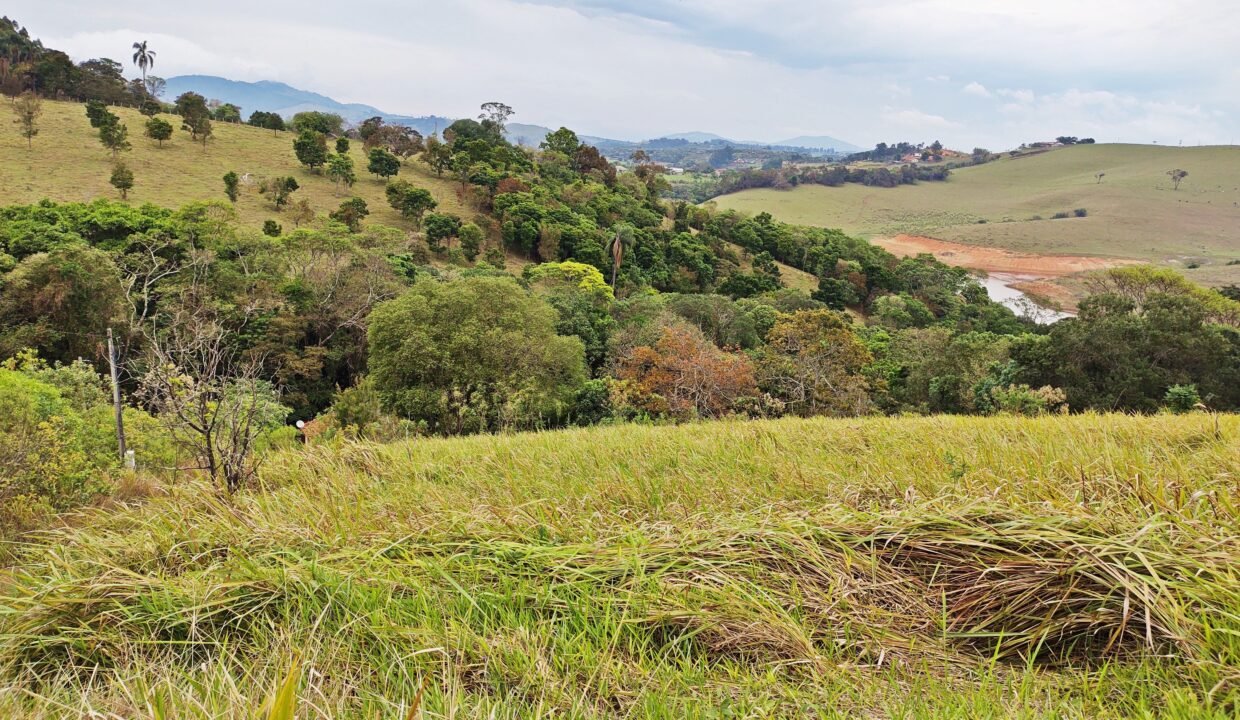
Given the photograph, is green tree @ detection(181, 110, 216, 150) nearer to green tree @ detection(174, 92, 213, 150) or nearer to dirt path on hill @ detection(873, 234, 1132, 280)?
green tree @ detection(174, 92, 213, 150)

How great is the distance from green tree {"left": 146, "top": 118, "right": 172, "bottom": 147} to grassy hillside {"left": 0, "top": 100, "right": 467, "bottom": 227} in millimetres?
701

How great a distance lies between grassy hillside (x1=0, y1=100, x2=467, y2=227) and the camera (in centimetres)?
3547

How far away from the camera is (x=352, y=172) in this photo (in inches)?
1841

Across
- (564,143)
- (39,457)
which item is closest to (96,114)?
(564,143)

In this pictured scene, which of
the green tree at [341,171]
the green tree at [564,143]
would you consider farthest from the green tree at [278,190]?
the green tree at [564,143]

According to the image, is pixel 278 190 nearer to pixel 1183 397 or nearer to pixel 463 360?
pixel 463 360

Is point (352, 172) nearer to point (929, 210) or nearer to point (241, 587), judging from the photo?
point (241, 587)

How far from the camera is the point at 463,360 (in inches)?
702

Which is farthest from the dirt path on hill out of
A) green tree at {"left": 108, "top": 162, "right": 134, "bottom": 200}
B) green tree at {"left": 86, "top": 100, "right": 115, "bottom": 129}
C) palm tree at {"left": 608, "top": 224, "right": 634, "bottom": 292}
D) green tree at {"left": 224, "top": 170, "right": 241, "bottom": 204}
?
green tree at {"left": 86, "top": 100, "right": 115, "bottom": 129}

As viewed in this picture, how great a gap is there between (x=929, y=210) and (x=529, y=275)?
98387 millimetres

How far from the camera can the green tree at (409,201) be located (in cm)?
4338

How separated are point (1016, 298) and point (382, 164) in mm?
58457

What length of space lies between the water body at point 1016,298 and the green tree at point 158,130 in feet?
230

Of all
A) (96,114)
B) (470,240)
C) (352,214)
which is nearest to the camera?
(352,214)
